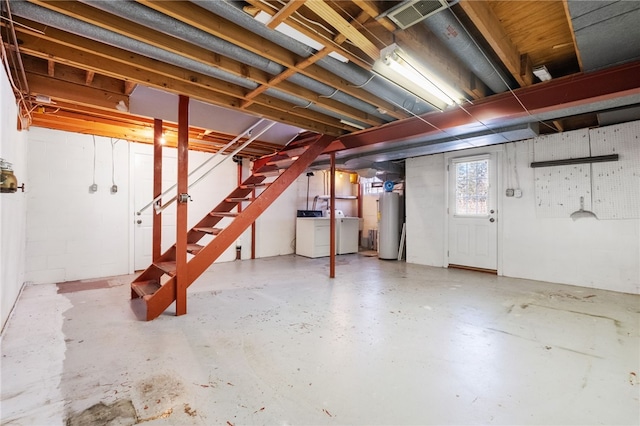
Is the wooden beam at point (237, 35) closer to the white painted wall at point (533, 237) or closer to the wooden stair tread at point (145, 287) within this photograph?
the wooden stair tread at point (145, 287)

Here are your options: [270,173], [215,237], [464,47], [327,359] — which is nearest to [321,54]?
[464,47]

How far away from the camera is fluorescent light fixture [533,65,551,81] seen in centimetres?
239

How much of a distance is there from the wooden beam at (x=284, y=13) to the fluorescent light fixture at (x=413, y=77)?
0.68m

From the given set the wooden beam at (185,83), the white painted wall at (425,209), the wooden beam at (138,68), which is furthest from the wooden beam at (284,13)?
the white painted wall at (425,209)

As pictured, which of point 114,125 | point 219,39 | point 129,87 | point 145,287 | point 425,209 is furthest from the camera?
point 425,209

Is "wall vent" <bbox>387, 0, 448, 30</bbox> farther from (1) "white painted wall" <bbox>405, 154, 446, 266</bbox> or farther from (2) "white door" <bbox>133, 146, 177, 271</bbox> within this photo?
(2) "white door" <bbox>133, 146, 177, 271</bbox>

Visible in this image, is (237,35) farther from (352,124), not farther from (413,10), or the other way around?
(352,124)

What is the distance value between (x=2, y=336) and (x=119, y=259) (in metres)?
2.58

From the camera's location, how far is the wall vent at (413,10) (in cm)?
156

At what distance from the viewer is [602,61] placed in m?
2.21

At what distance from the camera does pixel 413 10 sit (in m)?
1.62

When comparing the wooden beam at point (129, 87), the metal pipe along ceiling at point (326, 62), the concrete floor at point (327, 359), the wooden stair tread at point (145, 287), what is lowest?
the concrete floor at point (327, 359)

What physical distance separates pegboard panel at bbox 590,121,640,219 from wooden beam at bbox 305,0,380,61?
3.99 metres

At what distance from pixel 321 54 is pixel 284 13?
0.52 meters
